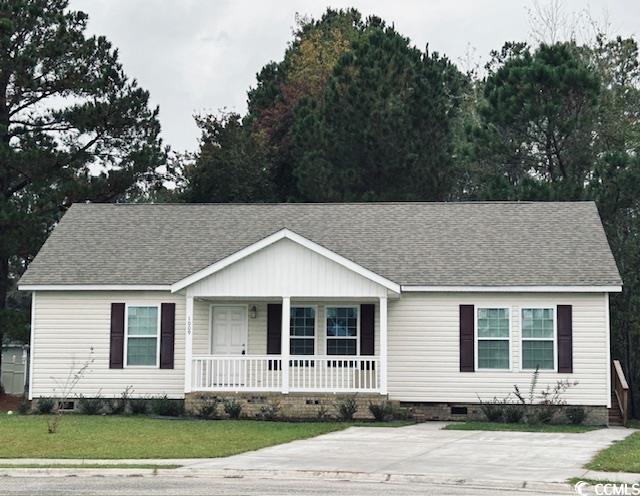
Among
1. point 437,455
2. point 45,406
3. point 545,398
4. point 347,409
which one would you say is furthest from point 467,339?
point 45,406

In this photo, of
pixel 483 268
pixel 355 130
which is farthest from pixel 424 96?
pixel 483 268

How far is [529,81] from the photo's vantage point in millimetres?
37062

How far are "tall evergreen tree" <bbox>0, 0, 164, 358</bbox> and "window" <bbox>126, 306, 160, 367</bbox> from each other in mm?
9675

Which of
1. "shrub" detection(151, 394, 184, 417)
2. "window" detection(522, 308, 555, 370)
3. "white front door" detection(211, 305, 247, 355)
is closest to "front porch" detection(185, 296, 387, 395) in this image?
"white front door" detection(211, 305, 247, 355)

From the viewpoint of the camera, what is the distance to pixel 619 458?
16.5m

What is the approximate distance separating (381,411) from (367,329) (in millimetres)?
2782

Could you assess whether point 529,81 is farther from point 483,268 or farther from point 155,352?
point 155,352

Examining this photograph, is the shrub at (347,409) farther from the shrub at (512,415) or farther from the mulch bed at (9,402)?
the mulch bed at (9,402)

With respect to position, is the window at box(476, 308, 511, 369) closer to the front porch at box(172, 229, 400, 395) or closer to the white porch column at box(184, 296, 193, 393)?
the front porch at box(172, 229, 400, 395)

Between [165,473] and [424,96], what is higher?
[424,96]

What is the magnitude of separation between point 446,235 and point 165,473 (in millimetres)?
15396

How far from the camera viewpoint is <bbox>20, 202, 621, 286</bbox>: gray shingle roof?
26422 mm

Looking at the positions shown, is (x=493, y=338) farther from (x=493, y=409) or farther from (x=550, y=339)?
(x=493, y=409)

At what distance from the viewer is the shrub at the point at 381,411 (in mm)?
24513
